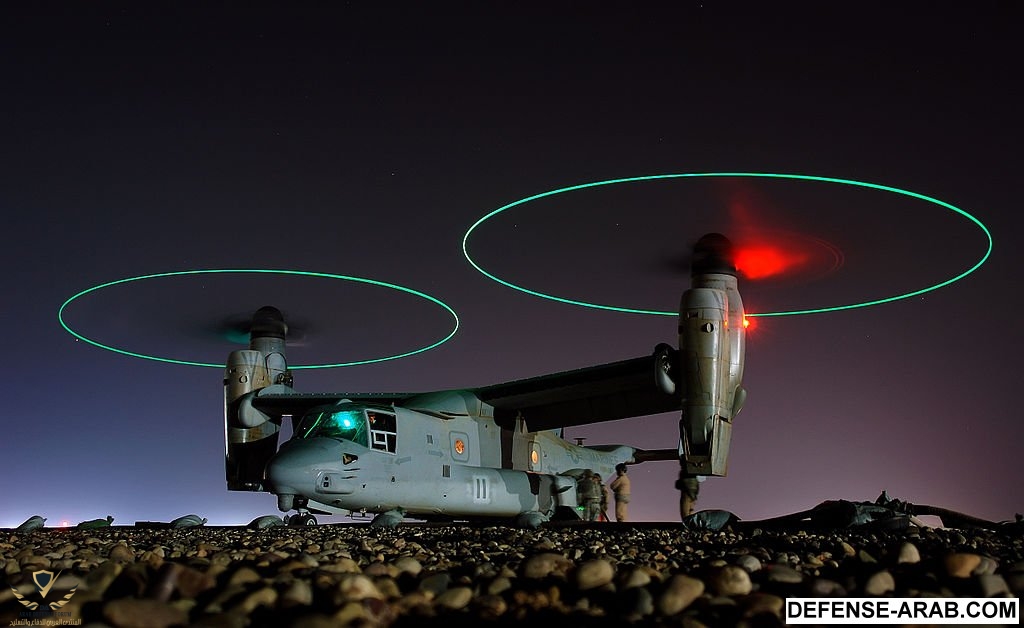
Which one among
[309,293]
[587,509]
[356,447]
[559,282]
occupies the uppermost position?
[309,293]

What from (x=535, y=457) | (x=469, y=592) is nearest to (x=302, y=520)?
(x=535, y=457)

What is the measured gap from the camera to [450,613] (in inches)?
108

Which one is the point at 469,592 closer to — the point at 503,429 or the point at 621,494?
the point at 503,429

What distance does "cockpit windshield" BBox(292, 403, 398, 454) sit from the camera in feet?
47.2

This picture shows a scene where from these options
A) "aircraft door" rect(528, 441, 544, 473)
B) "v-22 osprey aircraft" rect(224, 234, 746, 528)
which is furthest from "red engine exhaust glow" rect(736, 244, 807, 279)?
"aircraft door" rect(528, 441, 544, 473)

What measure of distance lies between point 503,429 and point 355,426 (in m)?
4.50

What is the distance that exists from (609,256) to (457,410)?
4.95 metres

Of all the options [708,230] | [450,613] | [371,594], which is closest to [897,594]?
[450,613]

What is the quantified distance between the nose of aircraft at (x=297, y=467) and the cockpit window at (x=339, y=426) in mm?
645

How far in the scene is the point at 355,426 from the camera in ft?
47.3

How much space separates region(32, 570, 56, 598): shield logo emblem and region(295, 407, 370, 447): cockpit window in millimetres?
10854

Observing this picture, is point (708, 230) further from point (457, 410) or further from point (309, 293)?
point (309, 293)

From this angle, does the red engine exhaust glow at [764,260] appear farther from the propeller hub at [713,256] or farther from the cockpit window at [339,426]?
the cockpit window at [339,426]

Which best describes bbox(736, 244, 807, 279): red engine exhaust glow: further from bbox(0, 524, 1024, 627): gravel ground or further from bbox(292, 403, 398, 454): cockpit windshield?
bbox(0, 524, 1024, 627): gravel ground
